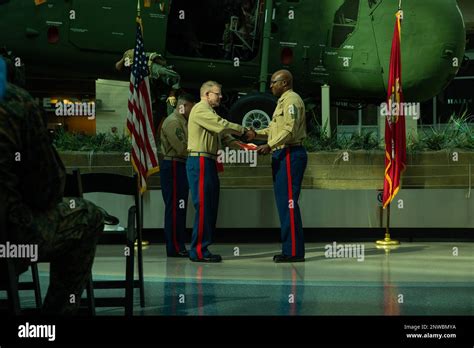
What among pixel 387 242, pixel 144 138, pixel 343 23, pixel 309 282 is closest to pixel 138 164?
pixel 144 138

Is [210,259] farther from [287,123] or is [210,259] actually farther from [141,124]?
[141,124]

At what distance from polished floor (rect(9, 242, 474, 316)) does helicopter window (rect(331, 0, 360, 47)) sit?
592 centimetres

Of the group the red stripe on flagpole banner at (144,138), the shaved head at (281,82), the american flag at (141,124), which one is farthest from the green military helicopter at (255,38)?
the shaved head at (281,82)

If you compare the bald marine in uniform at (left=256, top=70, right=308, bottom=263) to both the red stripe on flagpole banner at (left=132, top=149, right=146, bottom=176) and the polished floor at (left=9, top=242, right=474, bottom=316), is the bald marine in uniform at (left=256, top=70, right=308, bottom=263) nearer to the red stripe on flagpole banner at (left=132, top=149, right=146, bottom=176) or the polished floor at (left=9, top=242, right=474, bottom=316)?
the polished floor at (left=9, top=242, right=474, bottom=316)

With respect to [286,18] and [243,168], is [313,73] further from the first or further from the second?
[243,168]

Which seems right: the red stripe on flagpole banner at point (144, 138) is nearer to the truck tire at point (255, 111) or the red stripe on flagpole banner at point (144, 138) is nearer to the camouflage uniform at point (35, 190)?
the truck tire at point (255, 111)

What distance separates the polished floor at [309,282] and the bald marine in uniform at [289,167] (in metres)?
0.27

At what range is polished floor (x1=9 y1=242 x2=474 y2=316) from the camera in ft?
23.1

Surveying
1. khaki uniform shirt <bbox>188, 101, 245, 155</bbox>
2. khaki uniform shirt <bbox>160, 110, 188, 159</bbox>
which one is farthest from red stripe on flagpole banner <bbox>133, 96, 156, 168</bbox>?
khaki uniform shirt <bbox>188, 101, 245, 155</bbox>

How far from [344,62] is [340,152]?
4.48 metres

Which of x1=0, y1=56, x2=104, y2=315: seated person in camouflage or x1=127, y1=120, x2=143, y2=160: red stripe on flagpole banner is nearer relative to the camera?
x1=0, y1=56, x2=104, y2=315: seated person in camouflage

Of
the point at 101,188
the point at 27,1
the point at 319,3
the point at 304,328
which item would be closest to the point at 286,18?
the point at 319,3

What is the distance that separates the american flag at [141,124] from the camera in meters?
11.7

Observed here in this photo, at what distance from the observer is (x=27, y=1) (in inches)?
645
